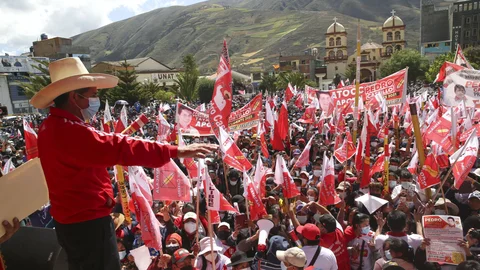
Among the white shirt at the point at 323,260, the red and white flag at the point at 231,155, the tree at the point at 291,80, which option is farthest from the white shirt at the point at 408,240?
the tree at the point at 291,80

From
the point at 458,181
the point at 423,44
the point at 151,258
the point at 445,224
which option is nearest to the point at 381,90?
the point at 458,181

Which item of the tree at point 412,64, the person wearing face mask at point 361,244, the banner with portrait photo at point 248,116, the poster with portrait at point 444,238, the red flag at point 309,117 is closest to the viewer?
the poster with portrait at point 444,238

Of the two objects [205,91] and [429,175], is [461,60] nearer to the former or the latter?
[429,175]

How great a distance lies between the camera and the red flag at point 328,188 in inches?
252

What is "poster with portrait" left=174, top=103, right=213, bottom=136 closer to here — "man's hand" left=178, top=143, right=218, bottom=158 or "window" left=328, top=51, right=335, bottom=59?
"man's hand" left=178, top=143, right=218, bottom=158

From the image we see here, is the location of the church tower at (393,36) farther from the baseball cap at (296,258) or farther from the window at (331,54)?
the baseball cap at (296,258)

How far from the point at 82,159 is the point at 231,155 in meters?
4.37

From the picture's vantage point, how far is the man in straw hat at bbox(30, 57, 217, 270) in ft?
7.81

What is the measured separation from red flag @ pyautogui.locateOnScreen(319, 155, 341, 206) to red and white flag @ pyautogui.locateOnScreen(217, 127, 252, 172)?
1.29m

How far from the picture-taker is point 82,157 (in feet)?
7.82

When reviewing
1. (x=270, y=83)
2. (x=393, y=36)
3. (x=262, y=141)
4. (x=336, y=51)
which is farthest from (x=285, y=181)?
(x=393, y=36)

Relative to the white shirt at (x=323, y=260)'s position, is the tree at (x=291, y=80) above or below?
above

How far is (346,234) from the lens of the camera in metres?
5.11

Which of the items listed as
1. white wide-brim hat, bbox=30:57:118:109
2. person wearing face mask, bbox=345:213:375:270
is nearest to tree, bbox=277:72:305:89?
person wearing face mask, bbox=345:213:375:270
